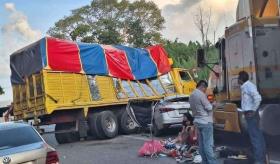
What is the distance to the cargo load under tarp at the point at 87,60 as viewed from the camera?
18.5m

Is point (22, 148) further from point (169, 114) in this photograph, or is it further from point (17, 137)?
point (169, 114)

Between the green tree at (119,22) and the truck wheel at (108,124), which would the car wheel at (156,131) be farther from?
the green tree at (119,22)

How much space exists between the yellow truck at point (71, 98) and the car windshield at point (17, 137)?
367 inches

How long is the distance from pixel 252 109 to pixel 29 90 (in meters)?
10.7

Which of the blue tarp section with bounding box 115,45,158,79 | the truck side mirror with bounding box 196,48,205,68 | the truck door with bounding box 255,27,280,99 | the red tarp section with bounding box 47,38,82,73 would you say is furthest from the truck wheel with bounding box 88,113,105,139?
the truck door with bounding box 255,27,280,99

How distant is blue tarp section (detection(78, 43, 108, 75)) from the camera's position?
1978cm

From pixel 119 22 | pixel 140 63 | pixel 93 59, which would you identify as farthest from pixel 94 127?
pixel 119 22

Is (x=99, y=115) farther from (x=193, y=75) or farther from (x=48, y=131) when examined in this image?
(x=193, y=75)

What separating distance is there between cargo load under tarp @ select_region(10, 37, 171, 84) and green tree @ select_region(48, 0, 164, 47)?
106 feet

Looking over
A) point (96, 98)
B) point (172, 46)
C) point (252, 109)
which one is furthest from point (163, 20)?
point (252, 109)

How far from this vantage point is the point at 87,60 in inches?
782

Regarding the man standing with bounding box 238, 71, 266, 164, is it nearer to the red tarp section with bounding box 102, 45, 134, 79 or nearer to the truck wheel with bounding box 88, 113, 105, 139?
the truck wheel with bounding box 88, 113, 105, 139

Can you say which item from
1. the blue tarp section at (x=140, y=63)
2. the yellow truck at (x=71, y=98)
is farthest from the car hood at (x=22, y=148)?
the blue tarp section at (x=140, y=63)

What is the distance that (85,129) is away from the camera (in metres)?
19.0
